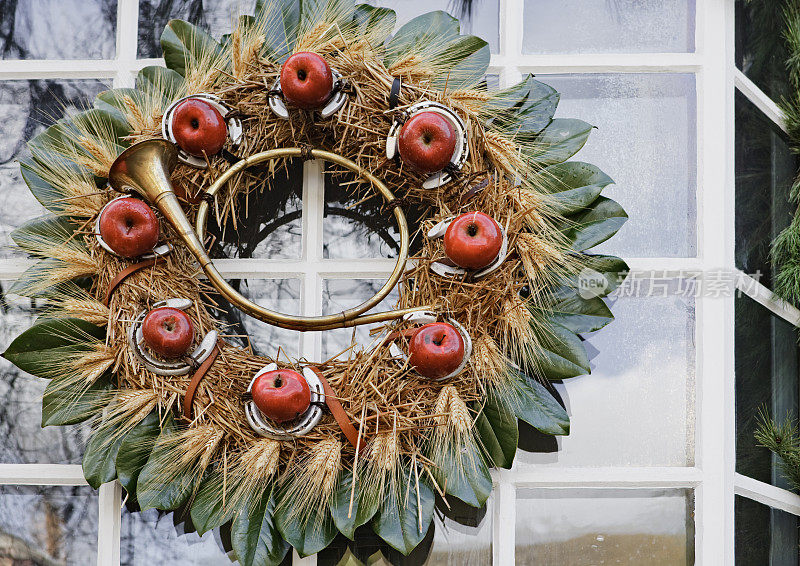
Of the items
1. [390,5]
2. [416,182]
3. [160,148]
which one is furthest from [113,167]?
[390,5]

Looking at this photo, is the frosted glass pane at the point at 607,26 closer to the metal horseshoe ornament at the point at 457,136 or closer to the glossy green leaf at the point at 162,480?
the metal horseshoe ornament at the point at 457,136

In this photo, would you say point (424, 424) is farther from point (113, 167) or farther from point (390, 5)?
point (390, 5)

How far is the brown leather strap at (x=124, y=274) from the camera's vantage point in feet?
4.49

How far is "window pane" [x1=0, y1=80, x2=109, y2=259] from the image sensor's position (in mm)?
1601

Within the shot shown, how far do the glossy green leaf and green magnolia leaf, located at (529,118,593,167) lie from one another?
0.77 metres

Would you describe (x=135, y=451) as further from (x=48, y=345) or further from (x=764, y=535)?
(x=764, y=535)

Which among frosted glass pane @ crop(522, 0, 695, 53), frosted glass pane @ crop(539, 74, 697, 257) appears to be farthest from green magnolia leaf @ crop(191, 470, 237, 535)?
frosted glass pane @ crop(522, 0, 695, 53)

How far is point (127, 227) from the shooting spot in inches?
53.3

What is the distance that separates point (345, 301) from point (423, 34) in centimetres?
50

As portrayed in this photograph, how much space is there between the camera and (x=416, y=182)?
141 cm

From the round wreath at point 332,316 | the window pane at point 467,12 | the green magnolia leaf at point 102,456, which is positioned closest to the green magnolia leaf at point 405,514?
Result: the round wreath at point 332,316

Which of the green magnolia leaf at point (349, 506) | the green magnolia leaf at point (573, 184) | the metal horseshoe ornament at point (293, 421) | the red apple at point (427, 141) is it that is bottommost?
the green magnolia leaf at point (349, 506)

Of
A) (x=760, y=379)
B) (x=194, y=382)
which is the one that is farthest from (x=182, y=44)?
(x=760, y=379)

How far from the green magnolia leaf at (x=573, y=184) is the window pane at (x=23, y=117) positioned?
0.88 m
